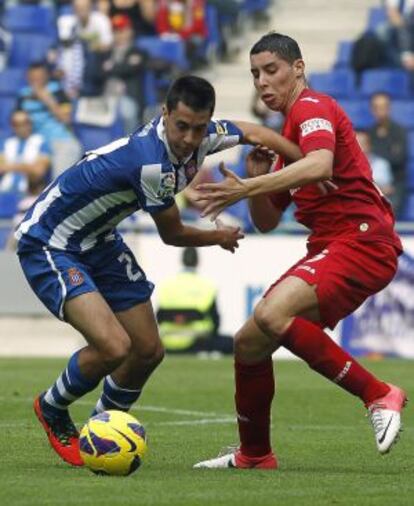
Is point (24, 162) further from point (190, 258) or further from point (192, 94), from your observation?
point (192, 94)

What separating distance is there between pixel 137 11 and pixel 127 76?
69.5 inches

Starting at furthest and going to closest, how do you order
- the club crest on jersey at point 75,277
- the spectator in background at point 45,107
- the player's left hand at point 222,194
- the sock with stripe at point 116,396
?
the spectator in background at point 45,107
the sock with stripe at point 116,396
the club crest on jersey at point 75,277
the player's left hand at point 222,194

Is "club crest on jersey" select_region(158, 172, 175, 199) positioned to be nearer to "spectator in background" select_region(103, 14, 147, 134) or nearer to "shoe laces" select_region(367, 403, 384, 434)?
"shoe laces" select_region(367, 403, 384, 434)

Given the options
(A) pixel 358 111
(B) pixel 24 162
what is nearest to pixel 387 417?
(B) pixel 24 162

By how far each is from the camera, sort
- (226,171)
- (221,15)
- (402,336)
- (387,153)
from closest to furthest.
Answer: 1. (226,171)
2. (402,336)
3. (387,153)
4. (221,15)

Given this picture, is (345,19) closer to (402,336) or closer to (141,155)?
(402,336)

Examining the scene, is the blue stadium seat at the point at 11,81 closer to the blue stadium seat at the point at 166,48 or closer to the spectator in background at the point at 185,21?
the blue stadium seat at the point at 166,48

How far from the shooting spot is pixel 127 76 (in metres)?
22.5

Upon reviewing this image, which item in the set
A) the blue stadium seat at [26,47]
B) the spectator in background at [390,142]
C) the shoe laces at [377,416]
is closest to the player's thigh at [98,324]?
the shoe laces at [377,416]

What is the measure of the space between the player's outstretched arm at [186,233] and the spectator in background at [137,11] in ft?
48.2

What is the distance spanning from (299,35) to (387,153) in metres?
5.65

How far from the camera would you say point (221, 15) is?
970 inches

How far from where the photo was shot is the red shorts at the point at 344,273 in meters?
8.77

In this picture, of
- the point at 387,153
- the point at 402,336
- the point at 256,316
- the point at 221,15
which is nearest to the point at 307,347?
the point at 256,316
